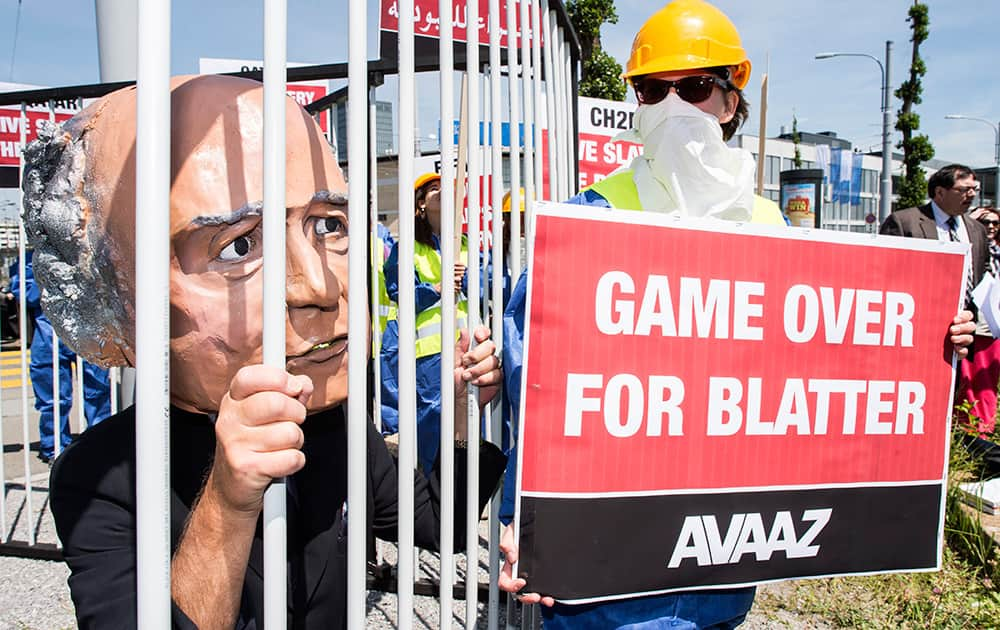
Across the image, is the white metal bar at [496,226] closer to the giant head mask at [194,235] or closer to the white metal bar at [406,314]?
the white metal bar at [406,314]

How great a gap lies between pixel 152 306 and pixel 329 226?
0.41 m

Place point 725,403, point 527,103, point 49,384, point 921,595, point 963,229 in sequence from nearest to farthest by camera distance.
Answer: point 725,403 → point 527,103 → point 921,595 → point 963,229 → point 49,384

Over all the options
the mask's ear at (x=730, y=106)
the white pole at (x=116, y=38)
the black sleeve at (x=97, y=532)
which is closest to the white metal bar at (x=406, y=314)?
the black sleeve at (x=97, y=532)

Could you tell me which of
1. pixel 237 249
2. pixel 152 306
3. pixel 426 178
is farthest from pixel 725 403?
pixel 426 178

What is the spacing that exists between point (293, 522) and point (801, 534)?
3.47ft

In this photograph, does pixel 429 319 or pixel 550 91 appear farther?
pixel 429 319

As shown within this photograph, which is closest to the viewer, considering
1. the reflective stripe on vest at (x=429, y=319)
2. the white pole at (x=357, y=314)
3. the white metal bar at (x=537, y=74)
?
the white pole at (x=357, y=314)

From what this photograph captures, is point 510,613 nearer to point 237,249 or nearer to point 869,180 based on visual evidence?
point 237,249

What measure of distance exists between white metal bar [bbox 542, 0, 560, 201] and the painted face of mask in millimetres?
322

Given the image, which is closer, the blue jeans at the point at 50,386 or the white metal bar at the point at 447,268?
the white metal bar at the point at 447,268

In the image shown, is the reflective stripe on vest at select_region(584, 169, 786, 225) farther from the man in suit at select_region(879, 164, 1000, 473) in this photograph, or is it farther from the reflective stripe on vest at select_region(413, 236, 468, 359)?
the man in suit at select_region(879, 164, 1000, 473)

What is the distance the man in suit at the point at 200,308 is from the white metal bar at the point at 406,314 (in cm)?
10

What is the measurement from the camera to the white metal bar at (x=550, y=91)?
6.20 ft

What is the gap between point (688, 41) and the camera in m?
1.70
